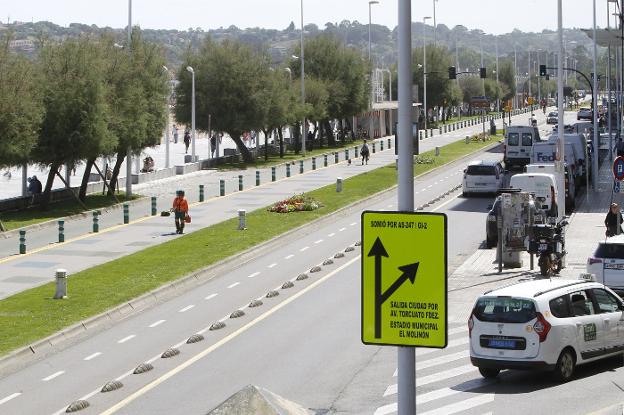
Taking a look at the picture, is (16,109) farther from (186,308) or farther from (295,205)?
(186,308)

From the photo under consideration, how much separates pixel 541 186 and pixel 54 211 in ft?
69.7

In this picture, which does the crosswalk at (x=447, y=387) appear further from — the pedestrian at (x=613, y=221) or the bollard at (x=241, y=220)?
the bollard at (x=241, y=220)

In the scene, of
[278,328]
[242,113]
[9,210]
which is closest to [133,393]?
[278,328]

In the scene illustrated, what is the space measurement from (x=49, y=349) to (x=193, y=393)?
18.3 feet

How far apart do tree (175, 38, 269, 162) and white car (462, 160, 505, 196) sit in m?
26.7

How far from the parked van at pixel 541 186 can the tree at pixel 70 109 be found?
62.9 ft

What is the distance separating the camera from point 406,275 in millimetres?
8266

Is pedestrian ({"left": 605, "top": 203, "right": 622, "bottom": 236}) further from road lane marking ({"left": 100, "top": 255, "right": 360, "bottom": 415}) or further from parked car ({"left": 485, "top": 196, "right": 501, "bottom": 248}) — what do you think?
road lane marking ({"left": 100, "top": 255, "right": 360, "bottom": 415})

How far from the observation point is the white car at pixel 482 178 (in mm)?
57656

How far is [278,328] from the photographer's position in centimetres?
2695

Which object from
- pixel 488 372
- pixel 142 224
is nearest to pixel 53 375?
pixel 488 372

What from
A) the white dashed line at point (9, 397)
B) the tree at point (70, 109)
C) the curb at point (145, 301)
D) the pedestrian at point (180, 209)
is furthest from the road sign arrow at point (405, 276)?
the tree at point (70, 109)

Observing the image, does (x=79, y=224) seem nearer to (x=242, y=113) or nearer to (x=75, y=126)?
(x=75, y=126)

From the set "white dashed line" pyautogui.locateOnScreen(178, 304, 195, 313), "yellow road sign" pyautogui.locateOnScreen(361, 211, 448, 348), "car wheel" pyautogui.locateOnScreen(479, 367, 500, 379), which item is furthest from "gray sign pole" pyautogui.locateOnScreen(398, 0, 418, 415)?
"white dashed line" pyautogui.locateOnScreen(178, 304, 195, 313)
